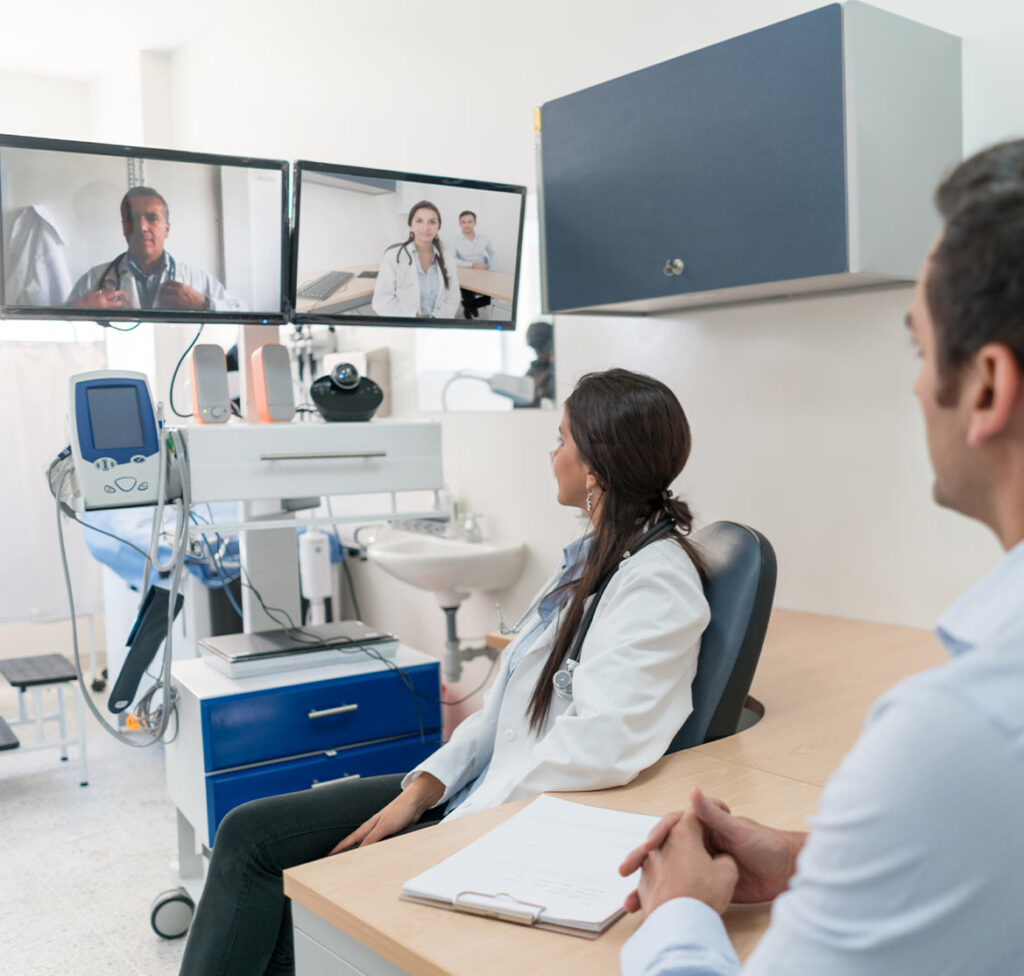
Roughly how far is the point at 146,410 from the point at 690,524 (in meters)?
1.09

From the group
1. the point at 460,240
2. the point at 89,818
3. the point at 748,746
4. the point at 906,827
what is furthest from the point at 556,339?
the point at 906,827

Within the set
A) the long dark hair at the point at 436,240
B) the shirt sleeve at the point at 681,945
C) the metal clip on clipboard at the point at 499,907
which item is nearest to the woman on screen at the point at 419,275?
the long dark hair at the point at 436,240

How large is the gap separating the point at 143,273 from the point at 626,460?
3.48ft

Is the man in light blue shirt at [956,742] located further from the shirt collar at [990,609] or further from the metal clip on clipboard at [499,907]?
the metal clip on clipboard at [499,907]

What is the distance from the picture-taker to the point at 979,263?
0.60m

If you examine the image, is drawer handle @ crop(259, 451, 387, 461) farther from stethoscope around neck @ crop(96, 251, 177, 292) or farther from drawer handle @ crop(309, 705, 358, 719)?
drawer handle @ crop(309, 705, 358, 719)

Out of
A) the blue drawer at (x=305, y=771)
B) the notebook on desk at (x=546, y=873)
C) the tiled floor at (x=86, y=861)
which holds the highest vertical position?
the notebook on desk at (x=546, y=873)

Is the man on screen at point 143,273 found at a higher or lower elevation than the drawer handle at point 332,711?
higher

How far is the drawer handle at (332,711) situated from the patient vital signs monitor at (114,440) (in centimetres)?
57

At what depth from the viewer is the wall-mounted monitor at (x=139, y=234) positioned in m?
1.93

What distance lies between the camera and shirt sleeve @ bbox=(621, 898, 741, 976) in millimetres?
805

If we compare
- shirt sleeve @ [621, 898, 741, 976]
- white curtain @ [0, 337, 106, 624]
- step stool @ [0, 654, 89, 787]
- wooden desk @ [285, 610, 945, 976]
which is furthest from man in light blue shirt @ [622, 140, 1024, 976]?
white curtain @ [0, 337, 106, 624]

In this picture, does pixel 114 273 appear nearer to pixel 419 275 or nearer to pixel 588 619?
pixel 419 275

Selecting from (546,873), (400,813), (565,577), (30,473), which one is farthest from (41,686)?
(546,873)
